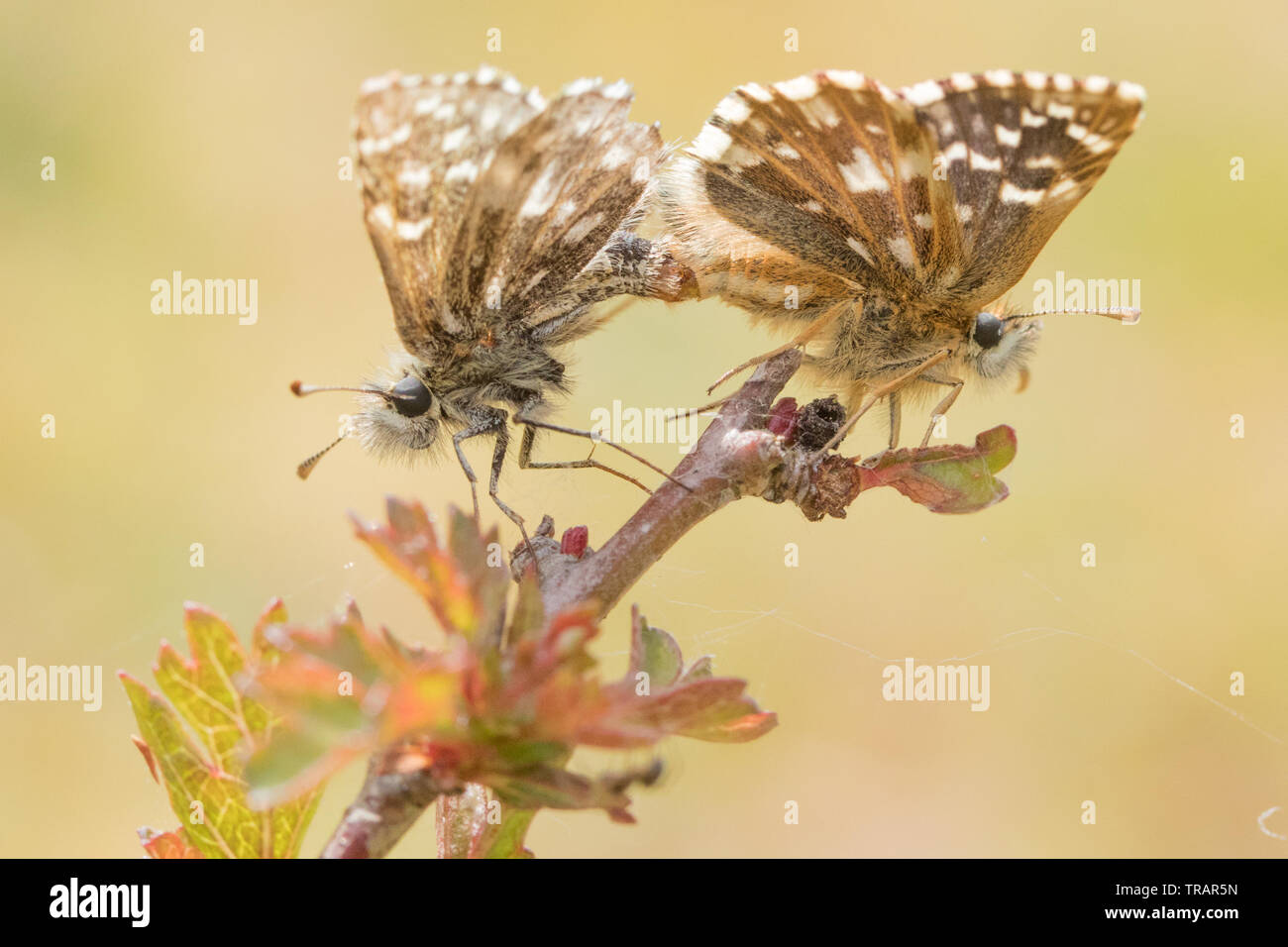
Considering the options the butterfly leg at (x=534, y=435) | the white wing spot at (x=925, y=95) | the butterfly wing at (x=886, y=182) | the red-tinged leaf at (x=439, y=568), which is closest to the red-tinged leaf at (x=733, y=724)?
the red-tinged leaf at (x=439, y=568)

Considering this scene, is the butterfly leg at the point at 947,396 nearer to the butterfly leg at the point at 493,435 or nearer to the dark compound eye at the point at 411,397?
the butterfly leg at the point at 493,435

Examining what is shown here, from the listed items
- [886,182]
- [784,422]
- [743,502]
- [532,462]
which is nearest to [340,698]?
[784,422]

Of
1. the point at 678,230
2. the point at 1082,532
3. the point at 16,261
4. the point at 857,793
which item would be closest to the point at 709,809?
the point at 857,793

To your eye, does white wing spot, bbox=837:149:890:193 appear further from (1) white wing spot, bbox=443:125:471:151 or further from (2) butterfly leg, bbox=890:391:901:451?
(1) white wing spot, bbox=443:125:471:151

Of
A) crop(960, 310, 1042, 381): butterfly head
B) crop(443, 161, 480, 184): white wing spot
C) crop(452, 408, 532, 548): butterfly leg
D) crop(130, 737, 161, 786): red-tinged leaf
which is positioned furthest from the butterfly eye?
crop(130, 737, 161, 786): red-tinged leaf

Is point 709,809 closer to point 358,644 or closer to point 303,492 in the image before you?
point 303,492

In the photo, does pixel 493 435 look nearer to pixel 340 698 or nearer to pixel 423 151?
pixel 423 151
